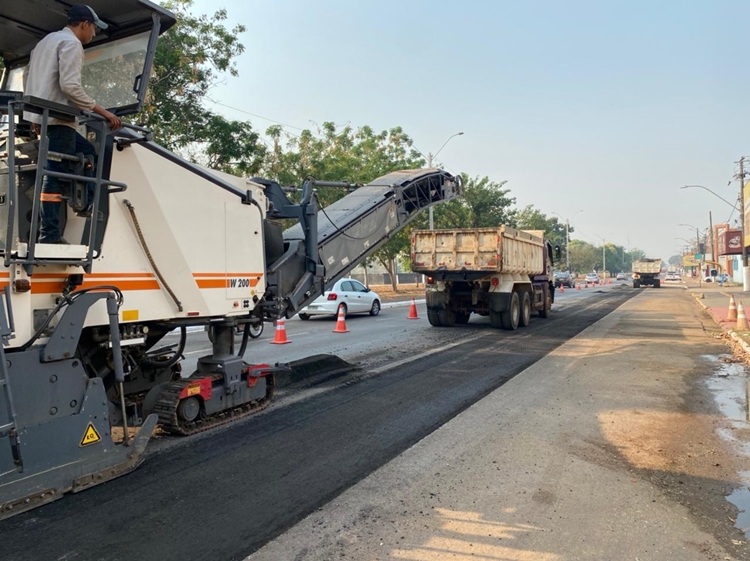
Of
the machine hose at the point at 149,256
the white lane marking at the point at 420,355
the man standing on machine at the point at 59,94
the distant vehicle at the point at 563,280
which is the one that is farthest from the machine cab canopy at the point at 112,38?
the distant vehicle at the point at 563,280

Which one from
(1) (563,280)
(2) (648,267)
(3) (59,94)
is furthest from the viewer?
(1) (563,280)

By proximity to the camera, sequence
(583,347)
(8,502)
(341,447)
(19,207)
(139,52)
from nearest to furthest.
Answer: (8,502), (19,207), (139,52), (341,447), (583,347)

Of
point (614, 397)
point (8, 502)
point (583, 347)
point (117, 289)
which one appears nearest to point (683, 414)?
point (614, 397)

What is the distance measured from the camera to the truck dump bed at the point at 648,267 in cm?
4781

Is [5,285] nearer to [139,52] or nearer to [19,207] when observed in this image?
[19,207]

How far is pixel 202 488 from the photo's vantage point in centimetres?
421

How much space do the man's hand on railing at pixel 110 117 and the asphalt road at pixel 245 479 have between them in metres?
2.74

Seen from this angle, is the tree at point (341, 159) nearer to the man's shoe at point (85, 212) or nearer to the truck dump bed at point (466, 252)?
the truck dump bed at point (466, 252)

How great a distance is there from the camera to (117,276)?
14.5 feet

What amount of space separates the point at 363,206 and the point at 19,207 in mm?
5323

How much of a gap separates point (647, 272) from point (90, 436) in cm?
5159

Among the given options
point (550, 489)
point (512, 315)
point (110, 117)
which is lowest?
point (550, 489)

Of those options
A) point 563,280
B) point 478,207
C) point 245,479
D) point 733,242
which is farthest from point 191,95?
point 733,242

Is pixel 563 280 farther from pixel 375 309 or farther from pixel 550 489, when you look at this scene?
pixel 550 489
